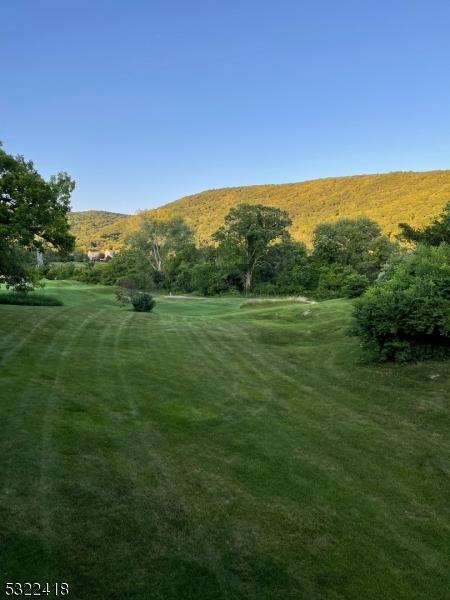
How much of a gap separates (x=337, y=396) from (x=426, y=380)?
216 centimetres

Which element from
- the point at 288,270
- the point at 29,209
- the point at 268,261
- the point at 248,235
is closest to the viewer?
the point at 29,209

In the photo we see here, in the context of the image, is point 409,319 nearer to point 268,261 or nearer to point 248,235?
point 248,235

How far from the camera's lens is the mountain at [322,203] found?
82812mm

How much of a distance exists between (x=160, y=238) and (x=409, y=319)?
241 ft

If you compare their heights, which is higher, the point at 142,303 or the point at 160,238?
the point at 160,238

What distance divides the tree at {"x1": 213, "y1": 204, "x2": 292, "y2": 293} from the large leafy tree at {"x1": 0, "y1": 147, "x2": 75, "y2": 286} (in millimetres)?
44289

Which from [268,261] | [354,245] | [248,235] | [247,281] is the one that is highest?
[248,235]

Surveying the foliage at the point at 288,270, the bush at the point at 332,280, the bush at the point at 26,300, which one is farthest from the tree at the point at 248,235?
the bush at the point at 26,300

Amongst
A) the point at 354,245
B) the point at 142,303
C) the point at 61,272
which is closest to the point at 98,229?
the point at 61,272

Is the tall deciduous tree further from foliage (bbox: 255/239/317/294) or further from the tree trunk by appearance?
foliage (bbox: 255/239/317/294)

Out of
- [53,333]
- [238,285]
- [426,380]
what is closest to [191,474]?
[426,380]

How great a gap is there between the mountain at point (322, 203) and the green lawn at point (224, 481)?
63.0 metres

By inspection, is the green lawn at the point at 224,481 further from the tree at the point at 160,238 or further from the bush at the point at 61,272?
the tree at the point at 160,238

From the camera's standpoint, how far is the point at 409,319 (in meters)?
11.1
